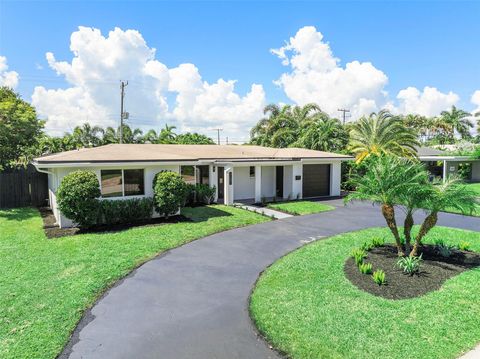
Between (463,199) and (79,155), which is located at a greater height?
(79,155)

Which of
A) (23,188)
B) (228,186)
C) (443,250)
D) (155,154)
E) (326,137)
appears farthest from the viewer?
(326,137)

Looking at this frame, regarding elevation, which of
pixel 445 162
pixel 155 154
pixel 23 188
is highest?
pixel 155 154

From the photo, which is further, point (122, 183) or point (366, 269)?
point (122, 183)

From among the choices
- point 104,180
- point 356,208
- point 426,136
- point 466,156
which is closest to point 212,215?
point 104,180

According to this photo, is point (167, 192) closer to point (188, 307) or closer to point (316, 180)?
point (188, 307)

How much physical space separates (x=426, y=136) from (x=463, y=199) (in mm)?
58431

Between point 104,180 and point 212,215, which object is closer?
point 104,180

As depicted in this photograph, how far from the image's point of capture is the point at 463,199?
8164 millimetres

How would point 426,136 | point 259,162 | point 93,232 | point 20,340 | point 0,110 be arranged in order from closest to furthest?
1. point 20,340
2. point 93,232
3. point 0,110
4. point 259,162
5. point 426,136

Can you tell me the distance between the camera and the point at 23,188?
1772cm

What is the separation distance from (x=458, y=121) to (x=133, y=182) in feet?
183

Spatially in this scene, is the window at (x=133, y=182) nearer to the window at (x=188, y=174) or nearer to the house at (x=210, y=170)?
the house at (x=210, y=170)

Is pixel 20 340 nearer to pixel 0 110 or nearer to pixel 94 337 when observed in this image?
pixel 94 337

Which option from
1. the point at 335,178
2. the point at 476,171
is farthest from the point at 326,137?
the point at 476,171
